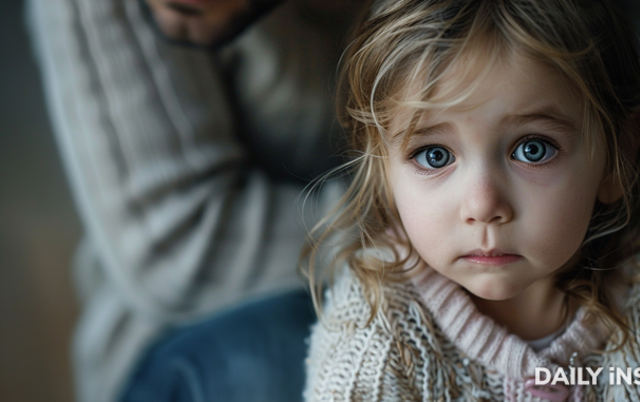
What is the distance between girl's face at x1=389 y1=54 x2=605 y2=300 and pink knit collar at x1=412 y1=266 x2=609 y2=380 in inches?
3.2

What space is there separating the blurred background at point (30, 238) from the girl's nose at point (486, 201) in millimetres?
669

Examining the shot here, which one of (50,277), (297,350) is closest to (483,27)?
(297,350)

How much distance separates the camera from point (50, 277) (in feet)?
3.34

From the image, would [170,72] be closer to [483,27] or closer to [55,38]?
[55,38]

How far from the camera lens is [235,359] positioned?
971mm

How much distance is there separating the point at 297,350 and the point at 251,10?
57 cm

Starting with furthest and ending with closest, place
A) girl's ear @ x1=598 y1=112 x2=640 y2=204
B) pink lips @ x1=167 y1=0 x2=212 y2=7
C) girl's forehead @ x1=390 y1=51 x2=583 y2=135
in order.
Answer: pink lips @ x1=167 y1=0 x2=212 y2=7 → girl's ear @ x1=598 y1=112 x2=640 y2=204 → girl's forehead @ x1=390 y1=51 x2=583 y2=135

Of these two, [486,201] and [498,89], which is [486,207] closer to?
[486,201]

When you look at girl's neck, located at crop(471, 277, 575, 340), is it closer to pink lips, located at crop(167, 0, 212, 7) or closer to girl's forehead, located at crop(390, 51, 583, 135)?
girl's forehead, located at crop(390, 51, 583, 135)

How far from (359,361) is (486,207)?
0.28 m

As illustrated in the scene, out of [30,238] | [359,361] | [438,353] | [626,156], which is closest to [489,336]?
[438,353]

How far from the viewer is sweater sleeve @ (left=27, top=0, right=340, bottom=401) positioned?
929 millimetres

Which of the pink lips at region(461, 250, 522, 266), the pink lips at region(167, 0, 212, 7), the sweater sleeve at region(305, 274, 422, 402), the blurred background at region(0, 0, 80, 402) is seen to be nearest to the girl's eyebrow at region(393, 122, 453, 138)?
the pink lips at region(461, 250, 522, 266)

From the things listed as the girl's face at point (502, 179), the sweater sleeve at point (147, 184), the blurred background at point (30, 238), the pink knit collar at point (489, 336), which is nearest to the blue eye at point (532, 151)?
the girl's face at point (502, 179)
